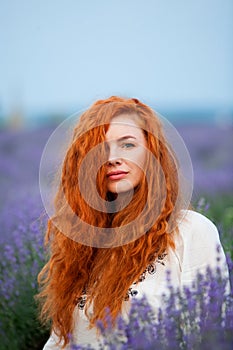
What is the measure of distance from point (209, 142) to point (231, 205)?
5.71 metres

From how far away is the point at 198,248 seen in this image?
1653 millimetres

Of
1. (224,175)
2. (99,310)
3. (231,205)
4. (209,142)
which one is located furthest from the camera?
(209,142)

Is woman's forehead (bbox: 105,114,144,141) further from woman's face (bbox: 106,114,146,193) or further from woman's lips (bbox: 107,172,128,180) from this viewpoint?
woman's lips (bbox: 107,172,128,180)

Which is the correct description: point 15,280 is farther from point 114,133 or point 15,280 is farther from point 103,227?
point 114,133

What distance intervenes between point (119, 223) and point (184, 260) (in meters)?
0.26

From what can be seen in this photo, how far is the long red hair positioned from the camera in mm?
1732

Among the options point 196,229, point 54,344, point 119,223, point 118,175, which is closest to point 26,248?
point 54,344

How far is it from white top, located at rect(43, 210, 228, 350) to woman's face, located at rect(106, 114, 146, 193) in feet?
0.60

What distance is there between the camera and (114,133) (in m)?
1.76

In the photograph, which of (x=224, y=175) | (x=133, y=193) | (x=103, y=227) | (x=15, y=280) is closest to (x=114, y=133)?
(x=133, y=193)

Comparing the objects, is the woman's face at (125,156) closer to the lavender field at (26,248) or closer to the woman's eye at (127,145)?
the woman's eye at (127,145)

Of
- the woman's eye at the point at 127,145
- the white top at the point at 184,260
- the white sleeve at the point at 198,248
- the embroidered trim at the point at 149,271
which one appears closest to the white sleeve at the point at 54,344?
the white top at the point at 184,260

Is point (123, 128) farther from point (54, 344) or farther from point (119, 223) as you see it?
point (54, 344)

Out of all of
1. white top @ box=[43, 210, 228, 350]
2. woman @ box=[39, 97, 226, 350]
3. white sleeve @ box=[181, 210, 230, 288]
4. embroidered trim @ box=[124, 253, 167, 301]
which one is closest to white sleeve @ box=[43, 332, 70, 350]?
woman @ box=[39, 97, 226, 350]
